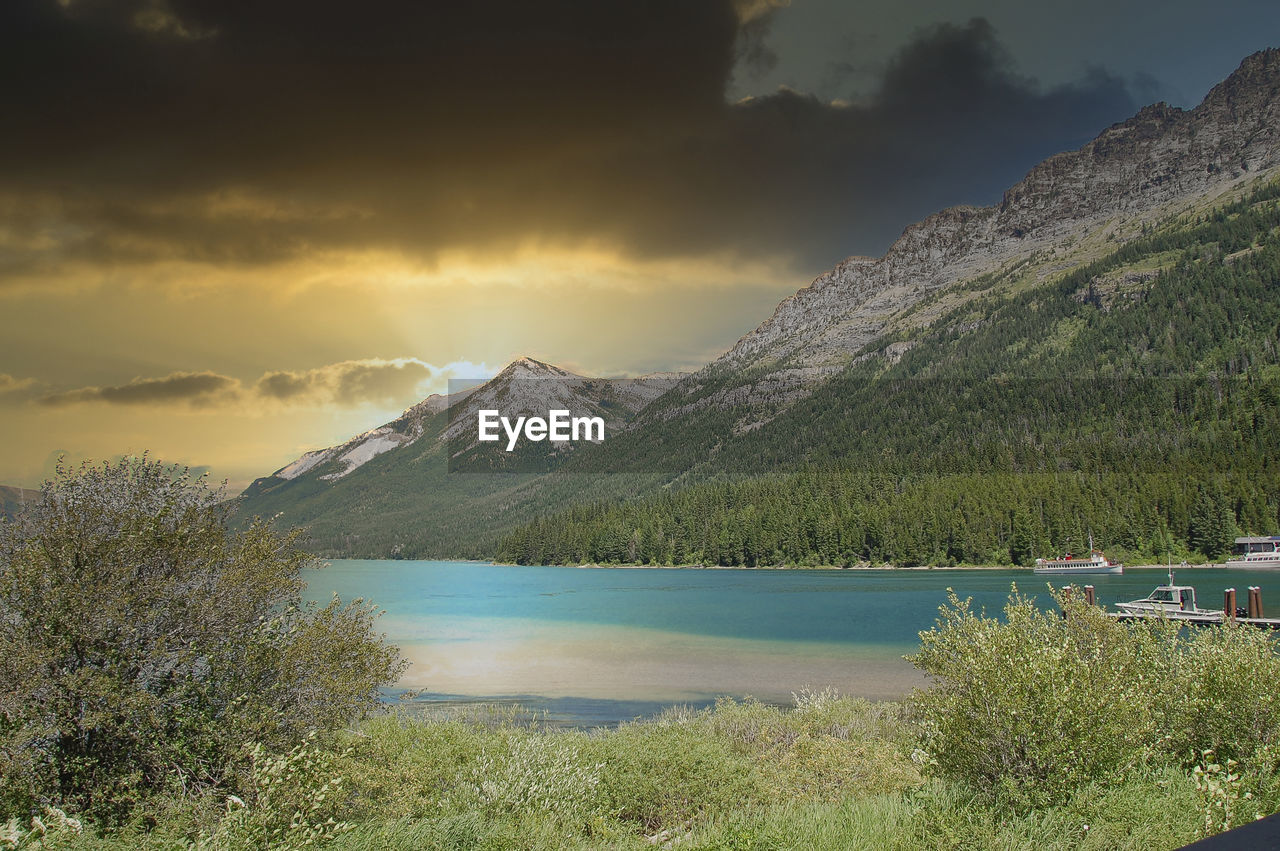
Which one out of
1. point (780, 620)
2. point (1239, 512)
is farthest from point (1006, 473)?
point (780, 620)

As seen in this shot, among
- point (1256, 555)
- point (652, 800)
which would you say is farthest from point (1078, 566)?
point (652, 800)

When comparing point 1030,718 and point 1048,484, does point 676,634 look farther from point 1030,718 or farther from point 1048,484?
point 1048,484

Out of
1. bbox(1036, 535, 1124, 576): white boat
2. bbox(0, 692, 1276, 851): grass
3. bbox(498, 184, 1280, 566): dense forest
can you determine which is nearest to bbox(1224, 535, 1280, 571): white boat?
bbox(498, 184, 1280, 566): dense forest

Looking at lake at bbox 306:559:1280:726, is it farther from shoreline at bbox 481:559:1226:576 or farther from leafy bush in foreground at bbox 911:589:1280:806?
leafy bush in foreground at bbox 911:589:1280:806

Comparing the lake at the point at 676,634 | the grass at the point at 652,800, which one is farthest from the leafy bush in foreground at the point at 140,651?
the lake at the point at 676,634

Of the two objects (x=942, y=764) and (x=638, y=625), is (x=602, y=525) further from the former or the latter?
(x=942, y=764)

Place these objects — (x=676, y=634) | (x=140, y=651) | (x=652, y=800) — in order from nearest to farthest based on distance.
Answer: (x=140, y=651) < (x=652, y=800) < (x=676, y=634)
